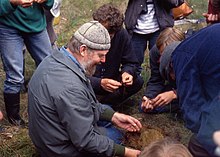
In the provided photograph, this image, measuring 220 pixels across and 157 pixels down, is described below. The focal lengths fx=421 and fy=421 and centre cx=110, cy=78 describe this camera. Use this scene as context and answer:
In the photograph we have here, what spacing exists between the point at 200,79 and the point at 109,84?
156cm

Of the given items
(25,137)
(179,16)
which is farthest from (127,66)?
A: (179,16)

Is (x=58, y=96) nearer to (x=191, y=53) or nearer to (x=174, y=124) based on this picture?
(x=191, y=53)

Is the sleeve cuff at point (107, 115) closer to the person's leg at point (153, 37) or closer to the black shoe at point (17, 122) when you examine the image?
the black shoe at point (17, 122)

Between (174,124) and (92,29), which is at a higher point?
(92,29)

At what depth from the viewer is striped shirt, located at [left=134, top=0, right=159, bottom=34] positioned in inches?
175

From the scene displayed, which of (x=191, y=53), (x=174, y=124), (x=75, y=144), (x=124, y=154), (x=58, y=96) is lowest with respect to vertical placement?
(x=174, y=124)

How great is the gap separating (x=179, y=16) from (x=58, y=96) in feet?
14.3

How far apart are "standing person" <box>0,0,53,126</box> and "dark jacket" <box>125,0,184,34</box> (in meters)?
0.98

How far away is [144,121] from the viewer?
4047 millimetres

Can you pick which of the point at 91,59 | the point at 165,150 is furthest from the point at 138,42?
the point at 165,150

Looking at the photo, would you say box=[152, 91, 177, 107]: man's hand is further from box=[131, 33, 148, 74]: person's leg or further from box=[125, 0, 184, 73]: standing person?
box=[125, 0, 184, 73]: standing person

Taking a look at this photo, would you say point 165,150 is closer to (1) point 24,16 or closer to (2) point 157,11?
(1) point 24,16

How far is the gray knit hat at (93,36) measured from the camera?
286cm

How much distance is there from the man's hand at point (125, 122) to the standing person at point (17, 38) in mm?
977
